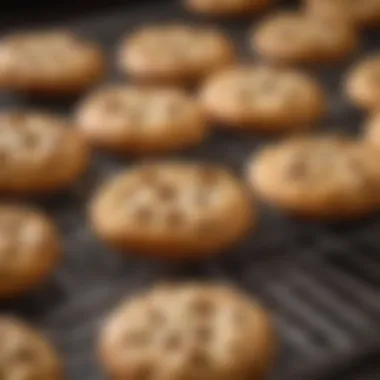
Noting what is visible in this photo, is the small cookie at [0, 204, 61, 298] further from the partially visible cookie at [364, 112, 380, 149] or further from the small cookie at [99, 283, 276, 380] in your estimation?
the partially visible cookie at [364, 112, 380, 149]

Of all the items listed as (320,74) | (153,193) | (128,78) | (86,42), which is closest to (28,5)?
(86,42)

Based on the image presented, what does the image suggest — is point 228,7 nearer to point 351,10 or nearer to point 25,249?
point 351,10

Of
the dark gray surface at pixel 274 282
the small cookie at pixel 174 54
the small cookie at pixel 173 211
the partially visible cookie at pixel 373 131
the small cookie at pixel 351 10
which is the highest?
the small cookie at pixel 351 10

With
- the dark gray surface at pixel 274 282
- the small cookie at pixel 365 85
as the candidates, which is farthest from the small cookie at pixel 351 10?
the dark gray surface at pixel 274 282

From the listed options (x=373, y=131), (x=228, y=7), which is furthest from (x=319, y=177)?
(x=228, y=7)

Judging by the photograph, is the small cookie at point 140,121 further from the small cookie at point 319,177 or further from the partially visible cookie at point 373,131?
the partially visible cookie at point 373,131

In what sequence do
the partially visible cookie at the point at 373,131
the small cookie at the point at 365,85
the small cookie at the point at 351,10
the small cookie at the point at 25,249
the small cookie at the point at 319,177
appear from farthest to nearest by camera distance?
the small cookie at the point at 351,10 < the small cookie at the point at 365,85 < the partially visible cookie at the point at 373,131 < the small cookie at the point at 319,177 < the small cookie at the point at 25,249

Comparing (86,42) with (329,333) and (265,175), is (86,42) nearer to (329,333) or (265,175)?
(265,175)

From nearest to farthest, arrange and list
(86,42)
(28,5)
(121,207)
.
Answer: (121,207)
(86,42)
(28,5)
